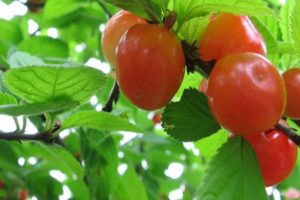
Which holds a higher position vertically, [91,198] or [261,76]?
[261,76]

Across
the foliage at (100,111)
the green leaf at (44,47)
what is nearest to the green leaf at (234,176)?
the foliage at (100,111)

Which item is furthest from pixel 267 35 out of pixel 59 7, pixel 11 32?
pixel 11 32

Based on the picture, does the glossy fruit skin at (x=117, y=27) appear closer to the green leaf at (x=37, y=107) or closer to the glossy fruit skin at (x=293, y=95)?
the green leaf at (x=37, y=107)

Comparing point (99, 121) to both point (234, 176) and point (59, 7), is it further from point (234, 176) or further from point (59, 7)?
point (59, 7)

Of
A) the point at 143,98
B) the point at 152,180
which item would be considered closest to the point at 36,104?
the point at 143,98

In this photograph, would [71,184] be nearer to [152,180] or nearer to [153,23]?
[152,180]

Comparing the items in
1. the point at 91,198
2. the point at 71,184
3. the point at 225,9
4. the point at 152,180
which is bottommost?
the point at 152,180
